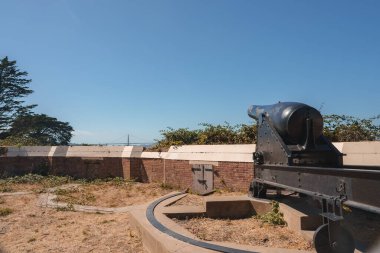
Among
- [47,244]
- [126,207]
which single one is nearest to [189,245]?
[47,244]

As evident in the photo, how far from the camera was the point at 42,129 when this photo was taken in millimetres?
42906

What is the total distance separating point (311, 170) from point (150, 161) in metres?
10.6

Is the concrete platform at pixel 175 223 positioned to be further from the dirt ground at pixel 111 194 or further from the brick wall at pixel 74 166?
the brick wall at pixel 74 166

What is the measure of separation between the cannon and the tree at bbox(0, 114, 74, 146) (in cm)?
3399

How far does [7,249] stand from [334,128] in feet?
29.7

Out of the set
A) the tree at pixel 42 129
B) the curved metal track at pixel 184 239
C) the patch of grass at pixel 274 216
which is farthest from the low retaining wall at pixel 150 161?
the tree at pixel 42 129

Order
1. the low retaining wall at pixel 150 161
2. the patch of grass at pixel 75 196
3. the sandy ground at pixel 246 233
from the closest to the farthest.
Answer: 1. the sandy ground at pixel 246 233
2. the low retaining wall at pixel 150 161
3. the patch of grass at pixel 75 196

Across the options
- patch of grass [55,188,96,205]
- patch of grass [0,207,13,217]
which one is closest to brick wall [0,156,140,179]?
patch of grass [55,188,96,205]

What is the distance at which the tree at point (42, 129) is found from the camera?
39.7 meters

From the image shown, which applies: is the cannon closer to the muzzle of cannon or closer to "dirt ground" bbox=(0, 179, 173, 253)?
the muzzle of cannon

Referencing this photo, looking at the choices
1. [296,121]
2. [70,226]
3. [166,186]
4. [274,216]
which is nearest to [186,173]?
[166,186]

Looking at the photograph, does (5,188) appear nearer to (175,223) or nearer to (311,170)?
(175,223)

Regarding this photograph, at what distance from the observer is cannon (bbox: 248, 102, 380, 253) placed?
3.90m

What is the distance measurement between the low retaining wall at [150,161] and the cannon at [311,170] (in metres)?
1.51
